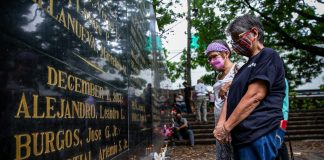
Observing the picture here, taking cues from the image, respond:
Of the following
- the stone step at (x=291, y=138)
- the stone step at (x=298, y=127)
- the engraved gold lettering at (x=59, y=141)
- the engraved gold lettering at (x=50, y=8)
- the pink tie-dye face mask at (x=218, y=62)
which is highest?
the engraved gold lettering at (x=50, y=8)

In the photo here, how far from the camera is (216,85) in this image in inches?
137

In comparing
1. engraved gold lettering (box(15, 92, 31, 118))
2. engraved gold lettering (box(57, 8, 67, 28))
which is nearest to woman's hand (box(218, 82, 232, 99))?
engraved gold lettering (box(57, 8, 67, 28))

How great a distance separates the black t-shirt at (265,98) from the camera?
85.5 inches

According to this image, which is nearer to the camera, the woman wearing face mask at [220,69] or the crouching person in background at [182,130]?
the woman wearing face mask at [220,69]

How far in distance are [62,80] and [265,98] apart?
1209 millimetres

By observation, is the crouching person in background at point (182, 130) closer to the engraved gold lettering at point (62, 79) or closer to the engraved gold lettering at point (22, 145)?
the engraved gold lettering at point (62, 79)

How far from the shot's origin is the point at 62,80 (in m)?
2.06

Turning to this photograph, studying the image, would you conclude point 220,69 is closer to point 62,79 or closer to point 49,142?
point 62,79

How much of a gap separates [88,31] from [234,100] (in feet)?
3.78

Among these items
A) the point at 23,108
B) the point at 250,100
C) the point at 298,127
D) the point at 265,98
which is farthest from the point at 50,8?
the point at 298,127

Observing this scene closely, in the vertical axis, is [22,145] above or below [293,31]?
below

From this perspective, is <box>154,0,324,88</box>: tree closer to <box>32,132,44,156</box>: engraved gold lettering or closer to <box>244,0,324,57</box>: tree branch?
<box>244,0,324,57</box>: tree branch

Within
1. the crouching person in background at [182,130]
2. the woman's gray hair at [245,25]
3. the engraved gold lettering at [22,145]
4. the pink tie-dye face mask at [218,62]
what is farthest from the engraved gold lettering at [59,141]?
the crouching person in background at [182,130]

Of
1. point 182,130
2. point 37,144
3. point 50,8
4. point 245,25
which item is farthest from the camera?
point 182,130
